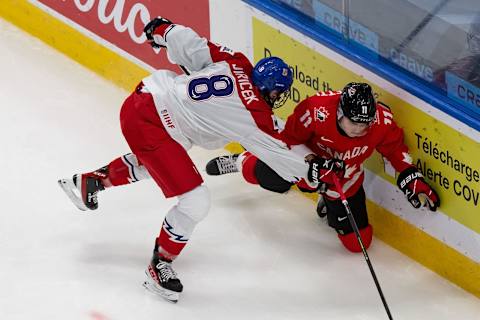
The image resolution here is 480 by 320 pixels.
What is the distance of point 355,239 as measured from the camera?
5.49 metres

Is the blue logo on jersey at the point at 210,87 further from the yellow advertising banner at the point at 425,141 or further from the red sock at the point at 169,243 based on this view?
the yellow advertising banner at the point at 425,141

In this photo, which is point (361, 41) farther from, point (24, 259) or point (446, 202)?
point (24, 259)

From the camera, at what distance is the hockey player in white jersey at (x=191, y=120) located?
5031mm

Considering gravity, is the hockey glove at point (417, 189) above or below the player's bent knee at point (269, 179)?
above

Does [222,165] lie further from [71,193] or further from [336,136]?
[336,136]

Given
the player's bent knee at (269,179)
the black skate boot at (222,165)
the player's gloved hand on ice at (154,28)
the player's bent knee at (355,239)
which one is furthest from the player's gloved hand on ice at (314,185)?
the player's gloved hand on ice at (154,28)

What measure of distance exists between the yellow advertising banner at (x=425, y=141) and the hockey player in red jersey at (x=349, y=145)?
64 millimetres

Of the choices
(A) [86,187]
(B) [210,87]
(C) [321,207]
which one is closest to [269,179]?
(C) [321,207]

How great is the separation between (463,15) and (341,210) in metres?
1.01

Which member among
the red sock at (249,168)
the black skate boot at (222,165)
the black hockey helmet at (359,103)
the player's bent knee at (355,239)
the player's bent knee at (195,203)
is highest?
the black hockey helmet at (359,103)

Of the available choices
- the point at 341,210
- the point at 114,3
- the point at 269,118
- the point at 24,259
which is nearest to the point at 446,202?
the point at 341,210

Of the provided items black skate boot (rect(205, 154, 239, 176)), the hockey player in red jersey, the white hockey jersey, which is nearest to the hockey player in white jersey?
the white hockey jersey

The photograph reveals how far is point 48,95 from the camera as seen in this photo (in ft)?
22.0

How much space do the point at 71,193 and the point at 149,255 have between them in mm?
489
